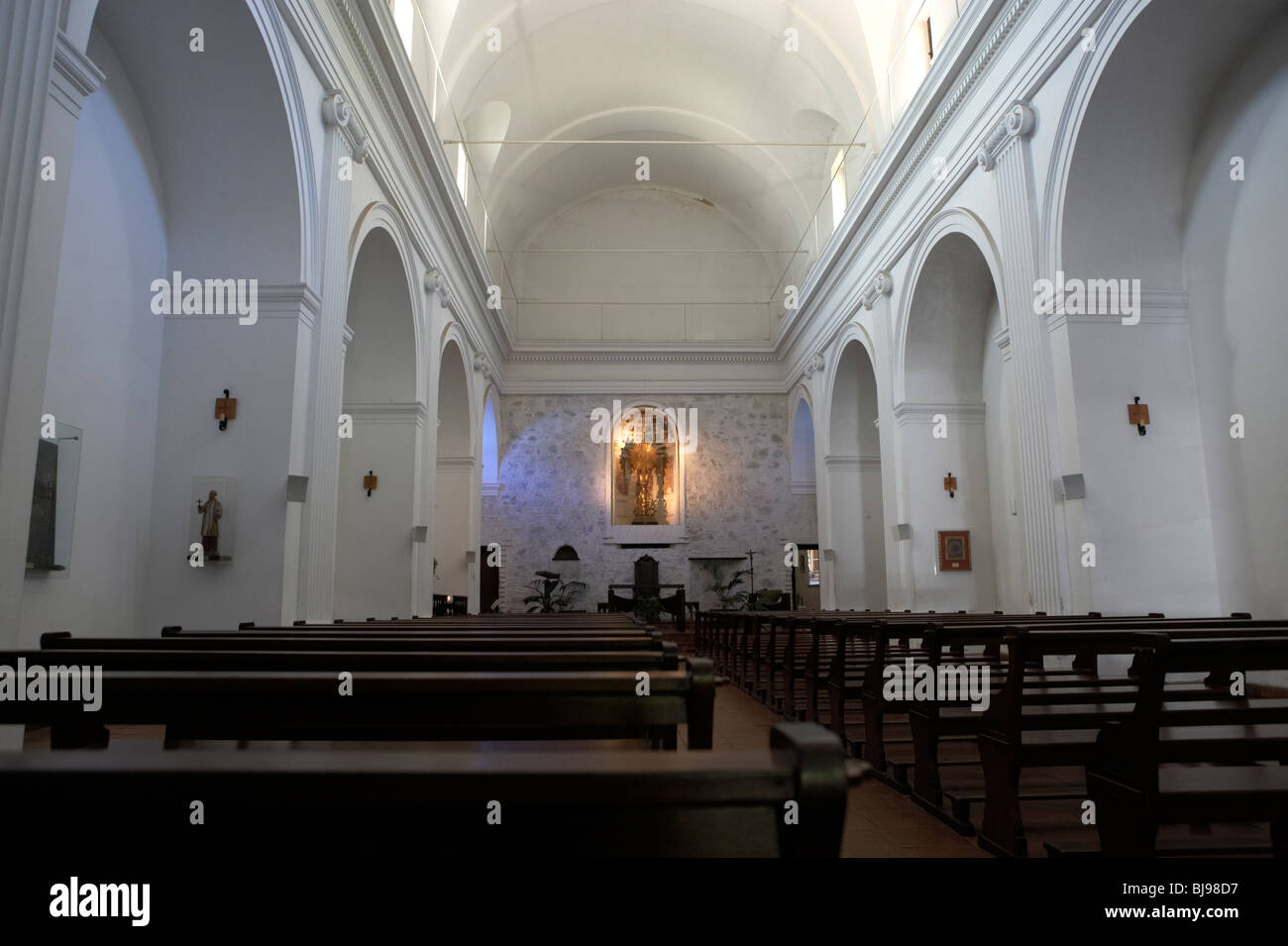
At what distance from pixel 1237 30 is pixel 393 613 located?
30.4ft

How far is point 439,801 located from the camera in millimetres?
765

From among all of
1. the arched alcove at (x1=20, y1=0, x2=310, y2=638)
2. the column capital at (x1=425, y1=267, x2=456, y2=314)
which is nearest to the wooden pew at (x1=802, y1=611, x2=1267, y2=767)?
the arched alcove at (x1=20, y1=0, x2=310, y2=638)

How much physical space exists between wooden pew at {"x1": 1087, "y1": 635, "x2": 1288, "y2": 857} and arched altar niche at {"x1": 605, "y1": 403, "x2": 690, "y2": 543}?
14.6m

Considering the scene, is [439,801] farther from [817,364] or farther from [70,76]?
[817,364]

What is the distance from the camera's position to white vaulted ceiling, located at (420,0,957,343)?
37.7 ft

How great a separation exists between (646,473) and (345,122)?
10.8 metres

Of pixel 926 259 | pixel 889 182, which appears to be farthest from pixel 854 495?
pixel 889 182

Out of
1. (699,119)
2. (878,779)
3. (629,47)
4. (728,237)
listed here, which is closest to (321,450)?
(878,779)

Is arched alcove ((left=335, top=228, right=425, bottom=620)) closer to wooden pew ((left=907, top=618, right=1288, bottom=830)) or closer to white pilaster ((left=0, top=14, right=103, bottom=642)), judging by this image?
white pilaster ((left=0, top=14, right=103, bottom=642))

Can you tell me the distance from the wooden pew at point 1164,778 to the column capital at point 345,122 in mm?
6988

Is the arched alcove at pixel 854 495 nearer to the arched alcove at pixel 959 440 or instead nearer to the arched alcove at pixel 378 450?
the arched alcove at pixel 959 440

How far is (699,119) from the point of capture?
15.2 metres

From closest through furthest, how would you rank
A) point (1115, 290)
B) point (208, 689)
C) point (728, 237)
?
point (208, 689)
point (1115, 290)
point (728, 237)
